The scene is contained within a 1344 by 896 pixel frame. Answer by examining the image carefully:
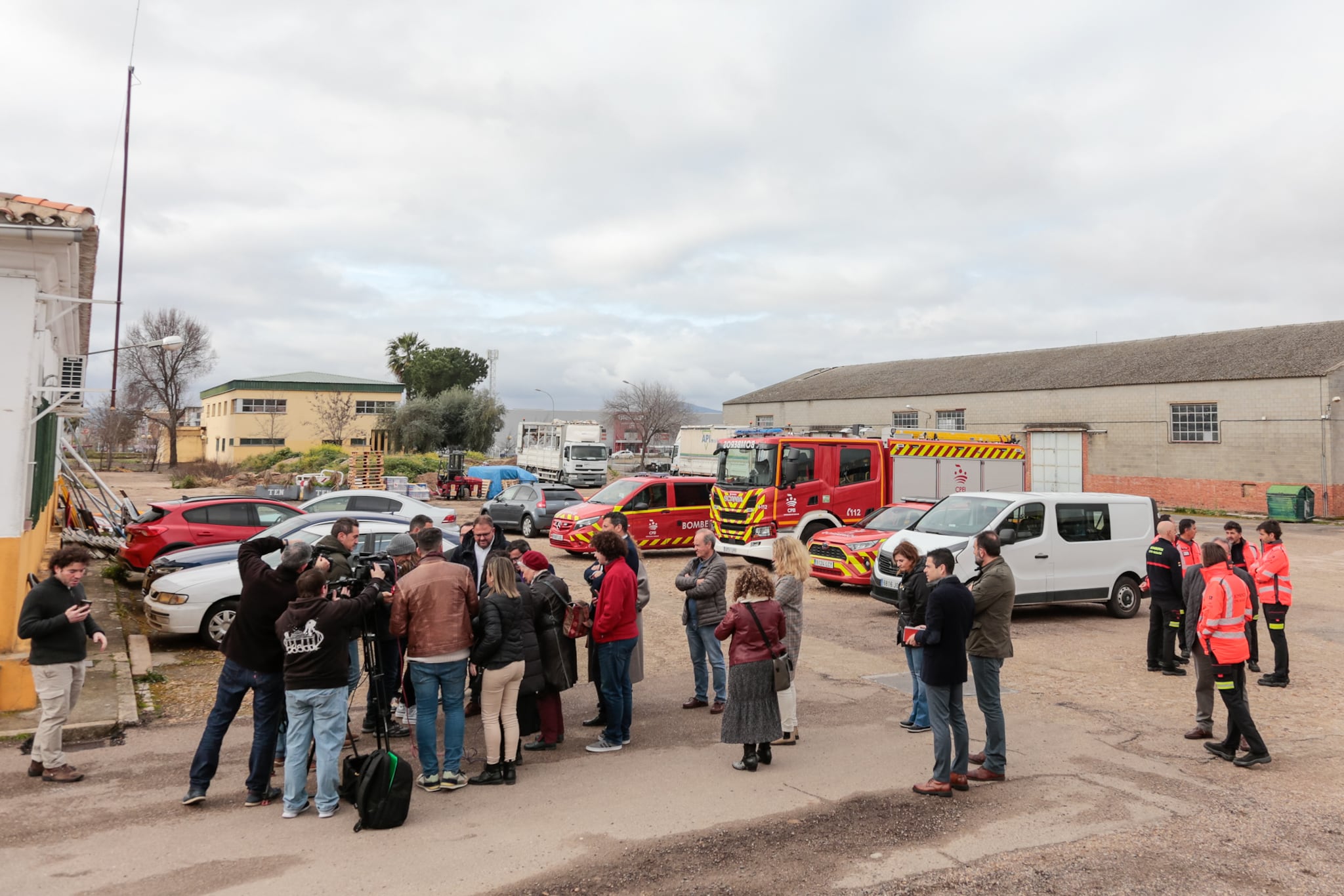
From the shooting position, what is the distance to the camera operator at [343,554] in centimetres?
577

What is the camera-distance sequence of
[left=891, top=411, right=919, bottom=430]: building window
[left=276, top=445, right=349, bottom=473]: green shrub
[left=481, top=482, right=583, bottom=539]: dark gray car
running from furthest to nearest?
[left=276, top=445, right=349, bottom=473]: green shrub, [left=891, top=411, right=919, bottom=430]: building window, [left=481, top=482, right=583, bottom=539]: dark gray car

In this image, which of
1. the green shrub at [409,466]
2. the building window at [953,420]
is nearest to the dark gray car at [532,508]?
the green shrub at [409,466]

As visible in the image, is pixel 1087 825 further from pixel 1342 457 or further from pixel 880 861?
pixel 1342 457

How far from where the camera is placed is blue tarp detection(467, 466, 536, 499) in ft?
117

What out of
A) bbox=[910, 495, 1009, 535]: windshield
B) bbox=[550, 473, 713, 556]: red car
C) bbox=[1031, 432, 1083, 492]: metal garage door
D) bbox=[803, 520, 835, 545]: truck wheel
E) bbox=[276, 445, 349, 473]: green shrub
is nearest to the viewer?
bbox=[910, 495, 1009, 535]: windshield

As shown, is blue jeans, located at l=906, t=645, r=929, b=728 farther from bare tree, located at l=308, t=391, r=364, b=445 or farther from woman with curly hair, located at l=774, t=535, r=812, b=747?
bare tree, located at l=308, t=391, r=364, b=445

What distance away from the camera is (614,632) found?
668 cm

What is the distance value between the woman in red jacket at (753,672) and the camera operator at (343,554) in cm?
254

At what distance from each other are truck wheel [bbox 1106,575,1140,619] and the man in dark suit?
28.4 ft

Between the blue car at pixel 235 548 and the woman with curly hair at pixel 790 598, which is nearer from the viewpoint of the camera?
the woman with curly hair at pixel 790 598

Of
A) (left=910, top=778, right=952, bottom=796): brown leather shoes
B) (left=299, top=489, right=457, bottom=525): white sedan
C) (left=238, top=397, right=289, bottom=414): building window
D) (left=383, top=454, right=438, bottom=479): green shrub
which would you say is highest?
(left=238, top=397, right=289, bottom=414): building window

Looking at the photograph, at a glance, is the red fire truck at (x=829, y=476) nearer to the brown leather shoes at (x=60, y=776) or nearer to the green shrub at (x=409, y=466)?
the brown leather shoes at (x=60, y=776)

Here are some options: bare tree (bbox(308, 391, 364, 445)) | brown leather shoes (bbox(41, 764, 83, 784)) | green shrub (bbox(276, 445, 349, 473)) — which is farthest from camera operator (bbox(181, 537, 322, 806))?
bare tree (bbox(308, 391, 364, 445))

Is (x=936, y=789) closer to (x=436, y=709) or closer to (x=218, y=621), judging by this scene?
(x=436, y=709)
